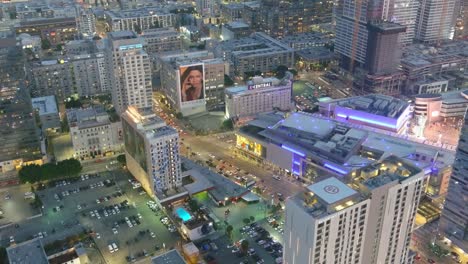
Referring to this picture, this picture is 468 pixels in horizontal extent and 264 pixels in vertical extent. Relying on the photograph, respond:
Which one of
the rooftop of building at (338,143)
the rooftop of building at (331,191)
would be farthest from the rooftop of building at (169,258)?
→ the rooftop of building at (338,143)

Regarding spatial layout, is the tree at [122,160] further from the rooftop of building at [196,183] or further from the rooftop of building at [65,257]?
the rooftop of building at [65,257]

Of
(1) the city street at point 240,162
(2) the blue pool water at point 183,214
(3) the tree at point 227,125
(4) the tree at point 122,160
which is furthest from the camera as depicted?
(3) the tree at point 227,125

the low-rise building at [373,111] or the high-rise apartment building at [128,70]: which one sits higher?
the high-rise apartment building at [128,70]

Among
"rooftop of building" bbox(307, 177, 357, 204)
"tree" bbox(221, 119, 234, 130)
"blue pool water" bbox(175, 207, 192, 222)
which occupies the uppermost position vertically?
"rooftop of building" bbox(307, 177, 357, 204)

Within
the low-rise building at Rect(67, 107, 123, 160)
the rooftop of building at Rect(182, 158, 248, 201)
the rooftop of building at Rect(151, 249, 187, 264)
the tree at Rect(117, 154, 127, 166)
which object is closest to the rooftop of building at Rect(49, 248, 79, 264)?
the rooftop of building at Rect(151, 249, 187, 264)

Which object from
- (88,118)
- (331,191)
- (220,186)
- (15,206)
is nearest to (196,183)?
(220,186)

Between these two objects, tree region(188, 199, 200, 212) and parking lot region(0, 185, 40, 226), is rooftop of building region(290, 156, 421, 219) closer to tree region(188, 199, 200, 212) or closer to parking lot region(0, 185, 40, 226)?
tree region(188, 199, 200, 212)
